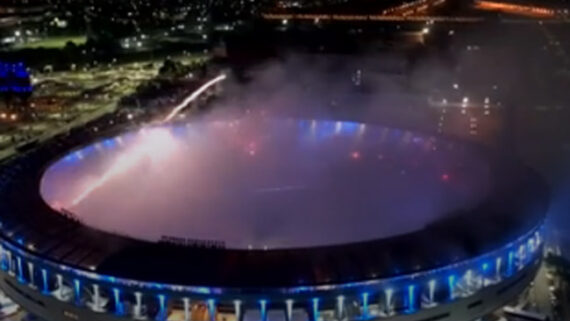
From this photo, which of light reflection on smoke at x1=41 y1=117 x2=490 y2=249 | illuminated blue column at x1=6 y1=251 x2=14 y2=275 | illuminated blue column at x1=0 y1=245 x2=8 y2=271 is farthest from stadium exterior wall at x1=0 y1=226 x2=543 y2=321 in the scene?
light reflection on smoke at x1=41 y1=117 x2=490 y2=249

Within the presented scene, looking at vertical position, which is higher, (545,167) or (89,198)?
(89,198)

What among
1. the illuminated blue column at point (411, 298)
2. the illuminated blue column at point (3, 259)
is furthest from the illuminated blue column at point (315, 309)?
the illuminated blue column at point (3, 259)

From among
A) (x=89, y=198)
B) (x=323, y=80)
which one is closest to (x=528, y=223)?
(x=89, y=198)

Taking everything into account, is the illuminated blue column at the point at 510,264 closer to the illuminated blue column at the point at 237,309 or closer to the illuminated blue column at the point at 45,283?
the illuminated blue column at the point at 237,309

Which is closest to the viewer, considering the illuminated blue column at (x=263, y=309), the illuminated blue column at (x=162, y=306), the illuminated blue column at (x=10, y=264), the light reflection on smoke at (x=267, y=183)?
the illuminated blue column at (x=263, y=309)

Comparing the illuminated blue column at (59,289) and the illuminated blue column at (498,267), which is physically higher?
the illuminated blue column at (498,267)

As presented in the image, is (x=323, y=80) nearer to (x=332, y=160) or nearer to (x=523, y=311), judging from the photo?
(x=332, y=160)
